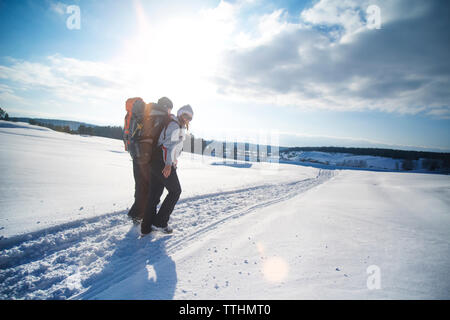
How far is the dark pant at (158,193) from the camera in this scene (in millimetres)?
2979

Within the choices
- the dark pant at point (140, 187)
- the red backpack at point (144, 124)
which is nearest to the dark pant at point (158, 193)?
the red backpack at point (144, 124)

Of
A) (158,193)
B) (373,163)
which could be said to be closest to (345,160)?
(373,163)

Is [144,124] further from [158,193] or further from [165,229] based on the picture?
[165,229]

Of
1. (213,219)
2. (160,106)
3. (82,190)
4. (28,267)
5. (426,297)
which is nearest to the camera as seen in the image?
(426,297)

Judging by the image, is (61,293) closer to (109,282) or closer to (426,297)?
(109,282)

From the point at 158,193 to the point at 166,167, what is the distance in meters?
0.55

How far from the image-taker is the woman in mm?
2854

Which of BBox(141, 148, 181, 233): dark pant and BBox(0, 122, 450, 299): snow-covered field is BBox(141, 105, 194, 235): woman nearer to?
BBox(141, 148, 181, 233): dark pant

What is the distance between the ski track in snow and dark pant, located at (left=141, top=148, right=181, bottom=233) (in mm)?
246

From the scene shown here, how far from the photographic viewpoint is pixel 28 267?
2.15 m

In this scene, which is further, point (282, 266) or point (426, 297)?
point (282, 266)

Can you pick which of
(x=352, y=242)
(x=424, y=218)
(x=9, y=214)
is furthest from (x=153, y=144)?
(x=424, y=218)

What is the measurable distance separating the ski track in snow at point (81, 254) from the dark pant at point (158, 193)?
246 mm

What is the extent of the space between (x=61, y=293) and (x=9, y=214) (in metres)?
2.56
